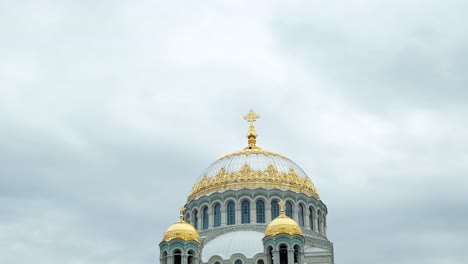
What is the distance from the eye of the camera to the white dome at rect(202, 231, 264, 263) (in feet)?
149

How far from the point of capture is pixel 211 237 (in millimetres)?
49375

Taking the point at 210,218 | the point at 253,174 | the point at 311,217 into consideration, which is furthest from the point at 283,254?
the point at 311,217

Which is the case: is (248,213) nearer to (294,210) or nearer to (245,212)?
(245,212)

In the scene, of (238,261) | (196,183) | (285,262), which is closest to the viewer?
(285,262)

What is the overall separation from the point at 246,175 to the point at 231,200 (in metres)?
1.95

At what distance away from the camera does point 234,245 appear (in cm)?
4625

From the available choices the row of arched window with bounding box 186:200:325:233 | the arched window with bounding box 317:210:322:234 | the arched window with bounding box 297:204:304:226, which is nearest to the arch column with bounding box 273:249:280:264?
the row of arched window with bounding box 186:200:325:233

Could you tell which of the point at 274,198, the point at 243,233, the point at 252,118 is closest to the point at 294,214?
the point at 274,198

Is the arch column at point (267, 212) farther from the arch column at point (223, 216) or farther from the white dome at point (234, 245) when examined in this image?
the arch column at point (223, 216)

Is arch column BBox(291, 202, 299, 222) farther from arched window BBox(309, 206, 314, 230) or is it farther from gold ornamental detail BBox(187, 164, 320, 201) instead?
arched window BBox(309, 206, 314, 230)

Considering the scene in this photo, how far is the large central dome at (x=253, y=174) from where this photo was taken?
52.2 metres

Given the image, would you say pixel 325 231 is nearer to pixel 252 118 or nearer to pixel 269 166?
pixel 269 166

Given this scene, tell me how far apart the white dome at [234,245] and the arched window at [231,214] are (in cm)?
278

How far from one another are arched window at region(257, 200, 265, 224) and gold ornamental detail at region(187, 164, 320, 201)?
1171 mm
